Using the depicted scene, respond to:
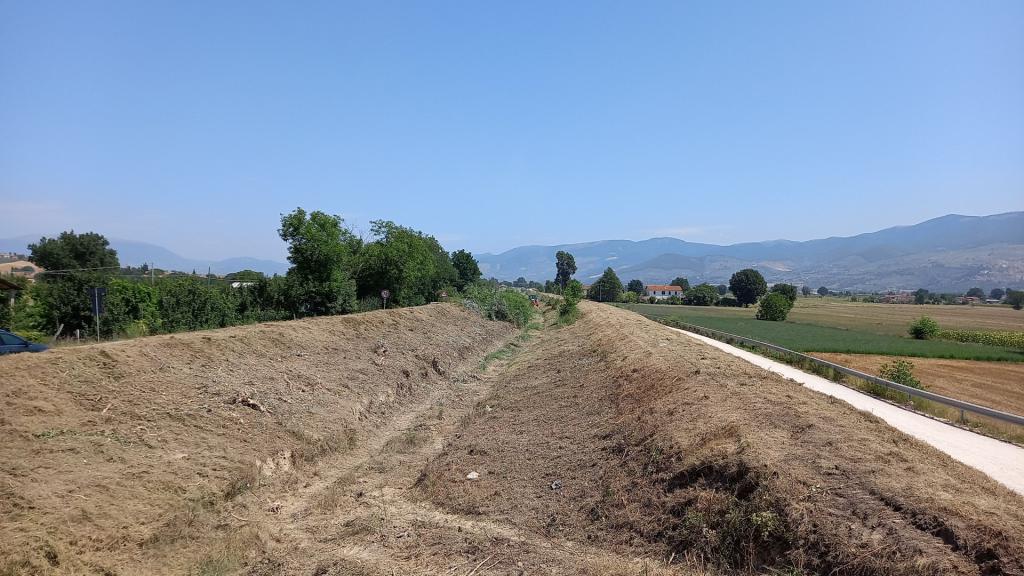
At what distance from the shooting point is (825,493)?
654cm

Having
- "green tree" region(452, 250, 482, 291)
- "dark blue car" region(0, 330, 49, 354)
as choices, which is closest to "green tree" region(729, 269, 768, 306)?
"green tree" region(452, 250, 482, 291)

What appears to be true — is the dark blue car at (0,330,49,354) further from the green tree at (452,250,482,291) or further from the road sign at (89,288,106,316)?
the green tree at (452,250,482,291)

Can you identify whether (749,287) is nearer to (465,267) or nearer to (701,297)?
(701,297)

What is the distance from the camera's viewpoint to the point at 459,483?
973 cm

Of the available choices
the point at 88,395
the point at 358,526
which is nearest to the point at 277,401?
the point at 88,395

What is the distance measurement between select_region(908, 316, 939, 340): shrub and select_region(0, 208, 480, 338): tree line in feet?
157

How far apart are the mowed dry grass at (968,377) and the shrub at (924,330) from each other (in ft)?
50.6

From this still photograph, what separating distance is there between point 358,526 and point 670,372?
8864 mm

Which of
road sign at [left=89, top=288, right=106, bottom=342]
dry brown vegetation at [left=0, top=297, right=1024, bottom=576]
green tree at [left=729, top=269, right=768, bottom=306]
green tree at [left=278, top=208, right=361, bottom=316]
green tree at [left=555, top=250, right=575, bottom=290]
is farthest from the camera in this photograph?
green tree at [left=555, top=250, right=575, bottom=290]

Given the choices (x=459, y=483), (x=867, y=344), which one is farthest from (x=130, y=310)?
(x=867, y=344)

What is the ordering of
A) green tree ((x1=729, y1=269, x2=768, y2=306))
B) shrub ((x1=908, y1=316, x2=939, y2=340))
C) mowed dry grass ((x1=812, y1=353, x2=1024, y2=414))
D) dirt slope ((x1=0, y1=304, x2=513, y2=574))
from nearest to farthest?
1. dirt slope ((x1=0, y1=304, x2=513, y2=574))
2. mowed dry grass ((x1=812, y1=353, x2=1024, y2=414))
3. shrub ((x1=908, y1=316, x2=939, y2=340))
4. green tree ((x1=729, y1=269, x2=768, y2=306))

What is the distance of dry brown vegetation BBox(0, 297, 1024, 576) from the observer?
6.14 meters

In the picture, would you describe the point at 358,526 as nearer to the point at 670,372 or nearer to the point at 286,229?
the point at 670,372

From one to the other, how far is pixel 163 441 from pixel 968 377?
38891mm
